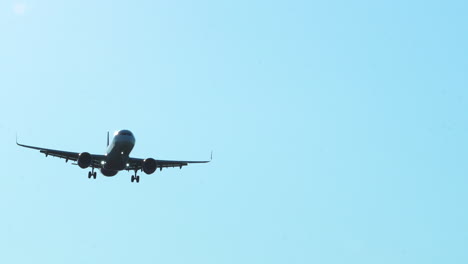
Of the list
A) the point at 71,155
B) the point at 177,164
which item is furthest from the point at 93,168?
the point at 177,164

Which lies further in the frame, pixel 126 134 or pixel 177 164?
pixel 177 164

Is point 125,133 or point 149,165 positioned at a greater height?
point 125,133

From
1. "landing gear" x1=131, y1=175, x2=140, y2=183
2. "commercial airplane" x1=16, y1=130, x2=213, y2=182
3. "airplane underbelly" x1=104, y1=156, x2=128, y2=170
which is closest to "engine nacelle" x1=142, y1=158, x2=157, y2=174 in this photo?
"commercial airplane" x1=16, y1=130, x2=213, y2=182

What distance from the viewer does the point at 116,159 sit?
105438 millimetres

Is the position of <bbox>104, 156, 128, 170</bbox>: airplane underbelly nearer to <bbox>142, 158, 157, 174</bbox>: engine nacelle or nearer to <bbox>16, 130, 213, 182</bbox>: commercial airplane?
<bbox>16, 130, 213, 182</bbox>: commercial airplane

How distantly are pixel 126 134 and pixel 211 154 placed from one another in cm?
892

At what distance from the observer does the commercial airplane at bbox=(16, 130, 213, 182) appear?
104m

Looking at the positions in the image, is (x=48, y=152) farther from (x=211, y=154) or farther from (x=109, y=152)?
(x=211, y=154)

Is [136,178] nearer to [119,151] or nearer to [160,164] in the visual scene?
[160,164]

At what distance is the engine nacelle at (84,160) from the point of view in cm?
10675

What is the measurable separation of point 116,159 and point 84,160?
3.55 metres

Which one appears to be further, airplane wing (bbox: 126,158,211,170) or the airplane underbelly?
airplane wing (bbox: 126,158,211,170)

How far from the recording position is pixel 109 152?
106 m

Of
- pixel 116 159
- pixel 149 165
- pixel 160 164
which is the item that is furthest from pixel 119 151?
pixel 160 164
